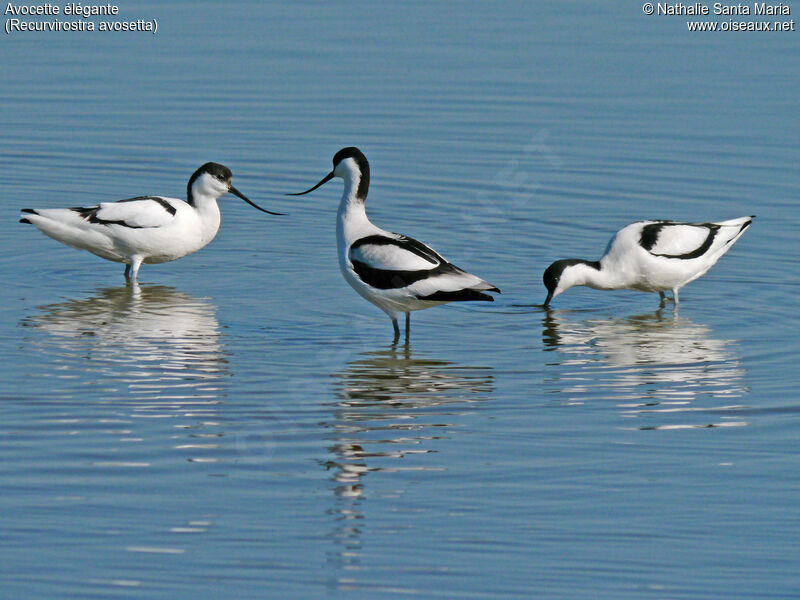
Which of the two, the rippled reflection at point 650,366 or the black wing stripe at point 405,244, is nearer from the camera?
the rippled reflection at point 650,366

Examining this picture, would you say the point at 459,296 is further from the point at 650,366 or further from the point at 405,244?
the point at 650,366

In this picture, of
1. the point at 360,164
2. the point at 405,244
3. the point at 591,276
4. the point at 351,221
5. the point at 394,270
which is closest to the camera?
the point at 394,270

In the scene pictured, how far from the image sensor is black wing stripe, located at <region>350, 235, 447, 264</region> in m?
11.7

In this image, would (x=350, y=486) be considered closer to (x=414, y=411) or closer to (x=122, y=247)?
(x=414, y=411)

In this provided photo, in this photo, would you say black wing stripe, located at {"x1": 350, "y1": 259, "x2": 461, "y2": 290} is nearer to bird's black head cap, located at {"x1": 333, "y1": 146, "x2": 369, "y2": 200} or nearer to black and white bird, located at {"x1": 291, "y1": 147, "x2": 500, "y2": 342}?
black and white bird, located at {"x1": 291, "y1": 147, "x2": 500, "y2": 342}

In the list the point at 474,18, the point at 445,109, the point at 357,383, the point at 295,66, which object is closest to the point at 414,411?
the point at 357,383

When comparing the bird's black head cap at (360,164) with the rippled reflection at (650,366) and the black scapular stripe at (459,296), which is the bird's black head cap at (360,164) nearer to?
the black scapular stripe at (459,296)

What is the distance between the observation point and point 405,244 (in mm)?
11773

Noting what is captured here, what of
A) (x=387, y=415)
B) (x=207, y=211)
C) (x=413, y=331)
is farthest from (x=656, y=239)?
(x=387, y=415)

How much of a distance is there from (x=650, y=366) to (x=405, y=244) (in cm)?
213

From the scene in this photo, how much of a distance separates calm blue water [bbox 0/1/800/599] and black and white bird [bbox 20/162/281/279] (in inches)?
13.4

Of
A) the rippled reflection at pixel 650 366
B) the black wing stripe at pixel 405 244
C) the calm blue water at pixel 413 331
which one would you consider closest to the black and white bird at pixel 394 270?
the black wing stripe at pixel 405 244

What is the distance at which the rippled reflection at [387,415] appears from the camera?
8055 millimetres

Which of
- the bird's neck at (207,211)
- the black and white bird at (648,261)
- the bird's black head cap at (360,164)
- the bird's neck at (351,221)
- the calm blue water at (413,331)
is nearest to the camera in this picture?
the calm blue water at (413,331)
